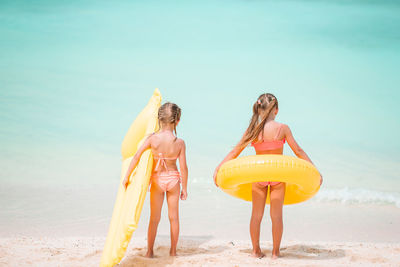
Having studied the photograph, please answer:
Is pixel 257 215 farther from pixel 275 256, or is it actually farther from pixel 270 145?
pixel 270 145

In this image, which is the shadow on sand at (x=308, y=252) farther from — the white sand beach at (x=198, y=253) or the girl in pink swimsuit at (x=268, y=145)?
the girl in pink swimsuit at (x=268, y=145)

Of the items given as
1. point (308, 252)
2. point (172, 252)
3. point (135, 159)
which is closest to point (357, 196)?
point (308, 252)

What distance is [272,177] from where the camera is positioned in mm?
4168

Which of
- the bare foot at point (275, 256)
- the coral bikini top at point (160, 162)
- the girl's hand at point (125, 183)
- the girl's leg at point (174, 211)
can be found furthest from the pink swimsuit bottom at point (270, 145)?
the girl's hand at point (125, 183)

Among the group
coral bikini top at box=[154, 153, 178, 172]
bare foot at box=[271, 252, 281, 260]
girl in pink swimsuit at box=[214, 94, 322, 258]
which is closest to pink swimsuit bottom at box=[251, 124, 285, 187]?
girl in pink swimsuit at box=[214, 94, 322, 258]

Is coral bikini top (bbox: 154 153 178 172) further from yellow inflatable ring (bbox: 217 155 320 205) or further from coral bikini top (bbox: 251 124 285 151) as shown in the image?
coral bikini top (bbox: 251 124 285 151)

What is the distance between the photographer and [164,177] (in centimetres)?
445

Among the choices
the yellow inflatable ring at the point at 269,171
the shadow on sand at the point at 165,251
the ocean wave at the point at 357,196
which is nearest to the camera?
the yellow inflatable ring at the point at 269,171

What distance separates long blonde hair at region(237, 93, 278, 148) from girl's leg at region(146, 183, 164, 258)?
0.99 metres

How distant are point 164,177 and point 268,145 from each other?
111 cm

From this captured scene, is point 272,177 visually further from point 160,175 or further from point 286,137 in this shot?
point 160,175

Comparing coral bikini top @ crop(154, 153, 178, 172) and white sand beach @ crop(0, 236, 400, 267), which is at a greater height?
coral bikini top @ crop(154, 153, 178, 172)

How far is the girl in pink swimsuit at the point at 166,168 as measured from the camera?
443 centimetres

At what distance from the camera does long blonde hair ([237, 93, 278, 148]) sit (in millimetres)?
4535
